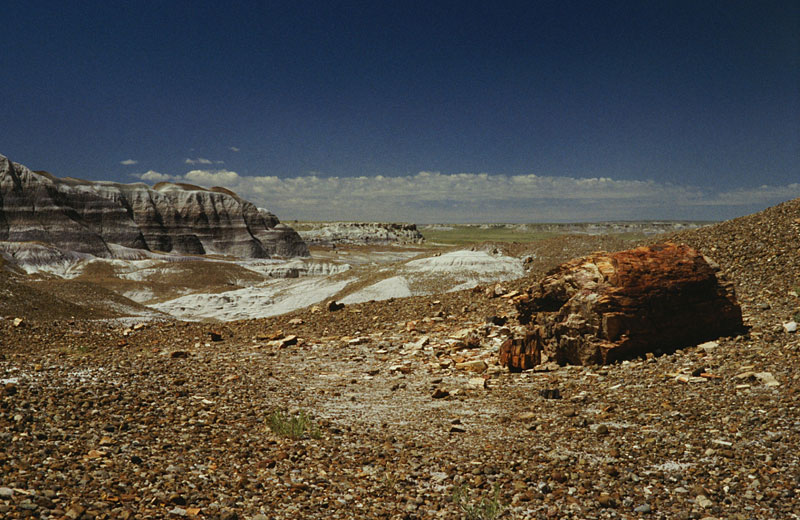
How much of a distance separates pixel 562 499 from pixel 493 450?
1.15 meters

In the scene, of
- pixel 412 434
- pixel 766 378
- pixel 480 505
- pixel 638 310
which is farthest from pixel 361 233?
pixel 480 505

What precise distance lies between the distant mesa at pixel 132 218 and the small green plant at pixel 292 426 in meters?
67.7

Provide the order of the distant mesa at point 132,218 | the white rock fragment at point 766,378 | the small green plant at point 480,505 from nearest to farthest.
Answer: the small green plant at point 480,505, the white rock fragment at point 766,378, the distant mesa at point 132,218

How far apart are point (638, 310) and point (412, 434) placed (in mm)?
4924

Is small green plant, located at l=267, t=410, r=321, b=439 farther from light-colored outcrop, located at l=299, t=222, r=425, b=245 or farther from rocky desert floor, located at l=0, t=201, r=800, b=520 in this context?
A: light-colored outcrop, located at l=299, t=222, r=425, b=245

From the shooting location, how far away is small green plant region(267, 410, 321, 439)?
5.20 metres

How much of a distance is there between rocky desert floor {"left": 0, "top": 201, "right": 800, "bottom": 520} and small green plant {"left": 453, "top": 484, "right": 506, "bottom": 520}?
0.8 inches

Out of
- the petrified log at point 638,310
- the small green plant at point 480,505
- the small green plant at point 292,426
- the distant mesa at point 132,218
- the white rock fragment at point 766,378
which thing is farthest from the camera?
the distant mesa at point 132,218

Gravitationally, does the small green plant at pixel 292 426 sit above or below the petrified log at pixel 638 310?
below

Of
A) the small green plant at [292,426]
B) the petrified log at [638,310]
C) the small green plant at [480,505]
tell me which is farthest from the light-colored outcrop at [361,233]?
the small green plant at [480,505]

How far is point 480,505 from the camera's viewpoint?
3.58 m

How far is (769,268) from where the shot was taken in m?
10.7

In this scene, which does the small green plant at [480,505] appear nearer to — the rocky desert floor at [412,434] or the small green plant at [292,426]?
the rocky desert floor at [412,434]

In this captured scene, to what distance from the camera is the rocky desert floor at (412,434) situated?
3.61 m
